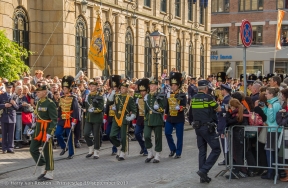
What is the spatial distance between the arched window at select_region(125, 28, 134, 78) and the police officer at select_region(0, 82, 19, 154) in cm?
1556

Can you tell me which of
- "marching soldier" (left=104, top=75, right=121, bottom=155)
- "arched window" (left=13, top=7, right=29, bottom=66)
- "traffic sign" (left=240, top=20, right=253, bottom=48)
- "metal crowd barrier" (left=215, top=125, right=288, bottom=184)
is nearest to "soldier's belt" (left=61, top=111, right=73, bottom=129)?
"marching soldier" (left=104, top=75, right=121, bottom=155)

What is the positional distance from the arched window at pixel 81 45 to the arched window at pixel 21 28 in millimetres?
2866

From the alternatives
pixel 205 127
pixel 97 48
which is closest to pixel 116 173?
pixel 205 127

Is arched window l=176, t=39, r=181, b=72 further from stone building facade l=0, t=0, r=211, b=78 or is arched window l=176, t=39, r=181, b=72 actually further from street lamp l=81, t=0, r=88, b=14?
street lamp l=81, t=0, r=88, b=14

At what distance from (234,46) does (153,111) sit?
137ft

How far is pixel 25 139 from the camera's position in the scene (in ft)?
50.0

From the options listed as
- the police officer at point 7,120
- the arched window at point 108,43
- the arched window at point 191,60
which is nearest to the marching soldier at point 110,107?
the police officer at point 7,120

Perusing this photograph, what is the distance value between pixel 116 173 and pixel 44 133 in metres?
1.70

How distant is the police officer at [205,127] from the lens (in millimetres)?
10204

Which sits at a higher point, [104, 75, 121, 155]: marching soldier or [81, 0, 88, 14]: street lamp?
[81, 0, 88, 14]: street lamp

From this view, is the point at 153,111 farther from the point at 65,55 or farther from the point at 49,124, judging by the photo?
the point at 65,55

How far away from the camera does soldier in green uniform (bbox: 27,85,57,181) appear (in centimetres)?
1048

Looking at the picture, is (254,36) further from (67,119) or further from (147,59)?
(67,119)

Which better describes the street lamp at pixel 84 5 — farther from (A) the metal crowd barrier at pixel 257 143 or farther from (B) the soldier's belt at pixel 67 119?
(A) the metal crowd barrier at pixel 257 143
